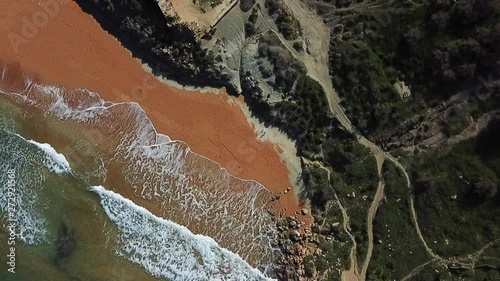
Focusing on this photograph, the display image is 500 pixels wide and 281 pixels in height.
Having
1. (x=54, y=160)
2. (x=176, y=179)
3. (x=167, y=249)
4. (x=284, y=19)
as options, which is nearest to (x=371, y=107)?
(x=284, y=19)

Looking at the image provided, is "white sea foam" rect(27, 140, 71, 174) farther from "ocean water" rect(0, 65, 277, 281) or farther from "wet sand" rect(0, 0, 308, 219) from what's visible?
"wet sand" rect(0, 0, 308, 219)

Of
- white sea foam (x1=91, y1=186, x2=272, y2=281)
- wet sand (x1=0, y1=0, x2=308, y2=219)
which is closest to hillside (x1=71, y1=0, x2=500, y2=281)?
wet sand (x1=0, y1=0, x2=308, y2=219)

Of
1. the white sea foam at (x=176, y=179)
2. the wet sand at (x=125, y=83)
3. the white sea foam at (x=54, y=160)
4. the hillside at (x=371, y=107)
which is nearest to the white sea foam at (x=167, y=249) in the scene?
the white sea foam at (x=176, y=179)

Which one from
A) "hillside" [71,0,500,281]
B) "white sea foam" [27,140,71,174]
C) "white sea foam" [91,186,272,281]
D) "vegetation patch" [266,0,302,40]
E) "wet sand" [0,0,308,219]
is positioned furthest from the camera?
"white sea foam" [27,140,71,174]

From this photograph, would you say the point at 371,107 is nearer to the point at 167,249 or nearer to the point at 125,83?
the point at 167,249

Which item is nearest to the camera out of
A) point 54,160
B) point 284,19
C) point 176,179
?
point 284,19
